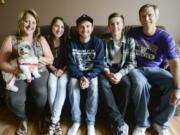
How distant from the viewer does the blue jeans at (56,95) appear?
3.74 feet

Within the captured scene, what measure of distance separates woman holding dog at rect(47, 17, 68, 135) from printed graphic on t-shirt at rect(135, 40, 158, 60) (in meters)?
0.76

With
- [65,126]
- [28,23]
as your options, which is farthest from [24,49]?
[65,126]

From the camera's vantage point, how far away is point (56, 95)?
1.18m


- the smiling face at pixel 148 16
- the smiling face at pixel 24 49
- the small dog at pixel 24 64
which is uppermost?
the smiling face at pixel 148 16

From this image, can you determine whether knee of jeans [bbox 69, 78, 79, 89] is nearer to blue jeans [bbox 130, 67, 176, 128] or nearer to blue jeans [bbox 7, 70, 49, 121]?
blue jeans [bbox 7, 70, 49, 121]

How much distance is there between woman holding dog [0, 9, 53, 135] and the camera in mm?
1129

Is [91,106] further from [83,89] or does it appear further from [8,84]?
[8,84]

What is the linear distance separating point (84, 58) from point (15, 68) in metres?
0.62

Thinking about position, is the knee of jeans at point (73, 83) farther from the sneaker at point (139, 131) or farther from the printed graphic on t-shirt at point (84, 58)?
the sneaker at point (139, 131)

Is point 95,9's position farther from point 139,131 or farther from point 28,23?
point 139,131

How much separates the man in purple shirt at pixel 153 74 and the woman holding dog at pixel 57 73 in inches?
25.4

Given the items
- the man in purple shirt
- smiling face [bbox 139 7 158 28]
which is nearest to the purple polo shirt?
the man in purple shirt

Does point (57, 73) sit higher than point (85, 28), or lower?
lower

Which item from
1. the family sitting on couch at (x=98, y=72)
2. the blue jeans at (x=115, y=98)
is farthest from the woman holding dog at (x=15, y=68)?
the blue jeans at (x=115, y=98)
